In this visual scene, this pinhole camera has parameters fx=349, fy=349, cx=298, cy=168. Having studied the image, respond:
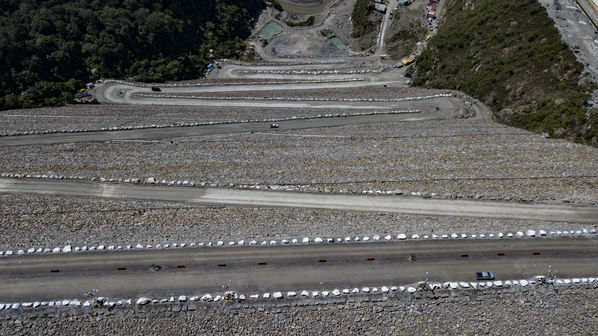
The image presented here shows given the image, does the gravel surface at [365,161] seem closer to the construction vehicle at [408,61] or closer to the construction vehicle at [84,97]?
the construction vehicle at [84,97]

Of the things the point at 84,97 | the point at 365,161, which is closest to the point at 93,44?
the point at 84,97

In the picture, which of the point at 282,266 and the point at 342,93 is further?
the point at 342,93

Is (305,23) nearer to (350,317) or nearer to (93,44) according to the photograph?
(93,44)

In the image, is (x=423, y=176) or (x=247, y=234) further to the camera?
(x=423, y=176)

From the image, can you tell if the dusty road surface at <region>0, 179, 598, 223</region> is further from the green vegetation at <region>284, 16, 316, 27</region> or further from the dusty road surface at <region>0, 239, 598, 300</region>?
the green vegetation at <region>284, 16, 316, 27</region>

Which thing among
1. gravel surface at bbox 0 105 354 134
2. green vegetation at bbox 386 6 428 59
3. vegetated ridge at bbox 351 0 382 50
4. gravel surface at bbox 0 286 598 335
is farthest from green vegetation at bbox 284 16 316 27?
gravel surface at bbox 0 286 598 335

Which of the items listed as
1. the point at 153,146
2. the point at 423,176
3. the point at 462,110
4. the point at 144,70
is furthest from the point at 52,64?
the point at 462,110

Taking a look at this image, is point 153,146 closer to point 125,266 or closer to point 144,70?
point 125,266
